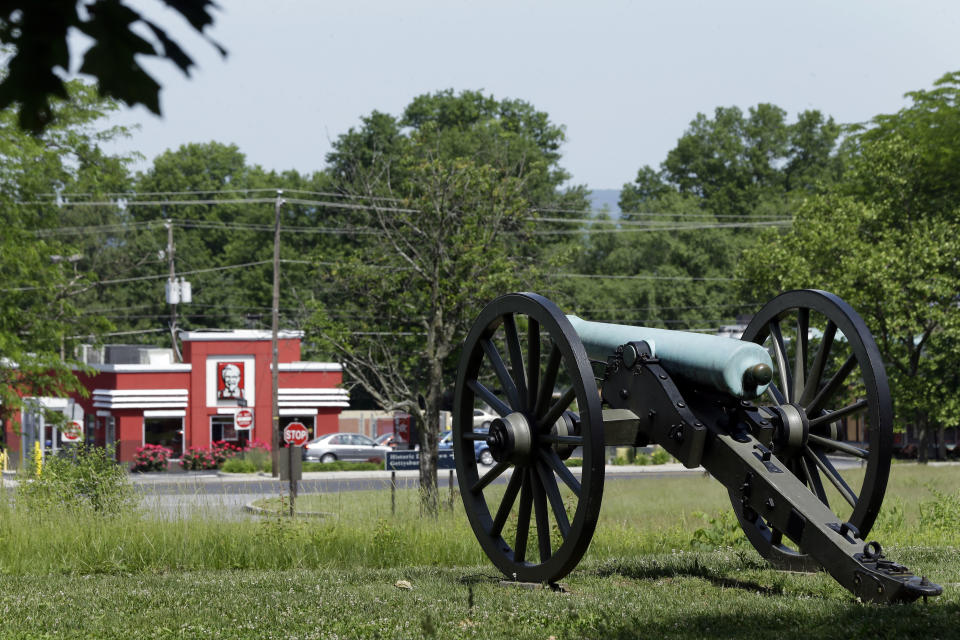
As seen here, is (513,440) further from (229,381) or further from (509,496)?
(229,381)

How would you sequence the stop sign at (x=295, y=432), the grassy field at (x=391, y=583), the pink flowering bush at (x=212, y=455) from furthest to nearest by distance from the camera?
1. the pink flowering bush at (x=212, y=455)
2. the stop sign at (x=295, y=432)
3. the grassy field at (x=391, y=583)

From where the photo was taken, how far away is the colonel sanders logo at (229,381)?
43.8m

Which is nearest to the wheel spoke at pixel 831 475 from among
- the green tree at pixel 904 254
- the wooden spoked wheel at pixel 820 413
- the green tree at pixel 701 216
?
the wooden spoked wheel at pixel 820 413

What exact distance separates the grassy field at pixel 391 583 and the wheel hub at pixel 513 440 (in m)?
0.86

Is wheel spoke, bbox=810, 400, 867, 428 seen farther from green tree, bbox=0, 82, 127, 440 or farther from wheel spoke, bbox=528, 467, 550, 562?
green tree, bbox=0, 82, 127, 440

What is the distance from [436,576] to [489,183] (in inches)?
593

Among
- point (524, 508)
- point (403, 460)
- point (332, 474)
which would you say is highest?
point (524, 508)

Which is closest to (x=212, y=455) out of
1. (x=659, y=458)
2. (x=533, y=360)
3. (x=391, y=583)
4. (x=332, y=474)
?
(x=332, y=474)

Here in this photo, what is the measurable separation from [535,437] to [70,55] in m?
5.58

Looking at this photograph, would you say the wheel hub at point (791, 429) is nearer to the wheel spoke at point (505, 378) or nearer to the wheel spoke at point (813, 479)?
the wheel spoke at point (813, 479)

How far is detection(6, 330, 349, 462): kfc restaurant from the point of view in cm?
4306

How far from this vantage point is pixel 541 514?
25.6ft

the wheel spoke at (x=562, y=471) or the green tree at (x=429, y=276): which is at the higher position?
the green tree at (x=429, y=276)

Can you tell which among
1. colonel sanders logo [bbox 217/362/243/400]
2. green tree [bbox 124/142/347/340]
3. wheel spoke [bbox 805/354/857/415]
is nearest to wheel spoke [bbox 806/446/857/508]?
wheel spoke [bbox 805/354/857/415]
